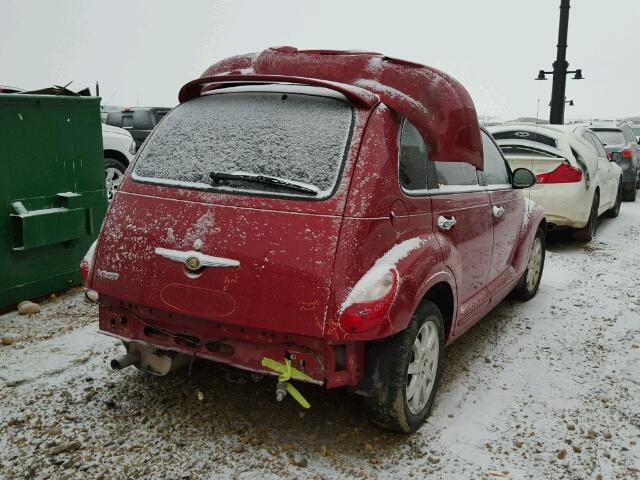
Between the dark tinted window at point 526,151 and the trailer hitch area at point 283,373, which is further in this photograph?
the dark tinted window at point 526,151

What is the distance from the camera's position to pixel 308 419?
3309 mm

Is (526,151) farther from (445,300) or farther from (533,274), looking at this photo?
(445,300)

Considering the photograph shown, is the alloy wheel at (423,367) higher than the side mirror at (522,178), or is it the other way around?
the side mirror at (522,178)

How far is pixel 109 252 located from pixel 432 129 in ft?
5.71

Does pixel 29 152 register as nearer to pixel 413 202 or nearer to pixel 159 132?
pixel 159 132

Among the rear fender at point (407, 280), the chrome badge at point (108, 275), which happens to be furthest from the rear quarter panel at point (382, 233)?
the chrome badge at point (108, 275)

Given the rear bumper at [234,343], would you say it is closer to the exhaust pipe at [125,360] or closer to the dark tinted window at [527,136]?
the exhaust pipe at [125,360]

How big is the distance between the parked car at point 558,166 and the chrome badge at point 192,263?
565 centimetres

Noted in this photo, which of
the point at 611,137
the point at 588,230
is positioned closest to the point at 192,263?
the point at 588,230

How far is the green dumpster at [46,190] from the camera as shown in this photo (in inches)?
188

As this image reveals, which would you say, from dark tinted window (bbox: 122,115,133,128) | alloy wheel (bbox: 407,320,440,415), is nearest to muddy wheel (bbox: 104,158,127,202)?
alloy wheel (bbox: 407,320,440,415)

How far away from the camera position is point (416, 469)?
2.89 m

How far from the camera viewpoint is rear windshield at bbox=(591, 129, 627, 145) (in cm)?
1433

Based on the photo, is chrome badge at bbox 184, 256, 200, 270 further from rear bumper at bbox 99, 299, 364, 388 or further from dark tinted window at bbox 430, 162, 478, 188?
dark tinted window at bbox 430, 162, 478, 188
